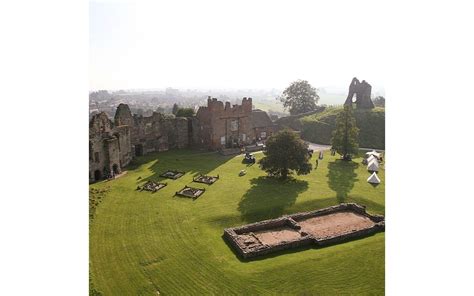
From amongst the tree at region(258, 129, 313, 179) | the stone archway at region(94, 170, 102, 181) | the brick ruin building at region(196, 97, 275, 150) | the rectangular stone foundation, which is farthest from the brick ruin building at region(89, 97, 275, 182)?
the rectangular stone foundation

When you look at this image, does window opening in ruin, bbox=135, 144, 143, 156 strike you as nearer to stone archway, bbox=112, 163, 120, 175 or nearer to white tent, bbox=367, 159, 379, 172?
stone archway, bbox=112, 163, 120, 175

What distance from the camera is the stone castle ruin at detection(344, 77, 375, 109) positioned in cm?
5253

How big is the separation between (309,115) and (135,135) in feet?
93.7

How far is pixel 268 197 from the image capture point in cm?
2356

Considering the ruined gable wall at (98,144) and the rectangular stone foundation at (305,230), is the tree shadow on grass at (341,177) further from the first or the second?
the ruined gable wall at (98,144)

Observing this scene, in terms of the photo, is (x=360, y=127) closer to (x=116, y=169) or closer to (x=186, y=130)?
(x=186, y=130)

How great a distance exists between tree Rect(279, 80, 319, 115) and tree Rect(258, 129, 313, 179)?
121 ft

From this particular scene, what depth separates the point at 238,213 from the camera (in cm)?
2117

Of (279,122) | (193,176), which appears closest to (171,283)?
(193,176)

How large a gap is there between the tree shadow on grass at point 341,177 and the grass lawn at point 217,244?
85mm

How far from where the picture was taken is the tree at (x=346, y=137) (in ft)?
113

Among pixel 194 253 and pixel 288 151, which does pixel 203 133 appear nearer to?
pixel 288 151

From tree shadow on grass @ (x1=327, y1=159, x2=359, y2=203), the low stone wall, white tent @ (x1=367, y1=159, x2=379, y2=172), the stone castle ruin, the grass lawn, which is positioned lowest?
the grass lawn

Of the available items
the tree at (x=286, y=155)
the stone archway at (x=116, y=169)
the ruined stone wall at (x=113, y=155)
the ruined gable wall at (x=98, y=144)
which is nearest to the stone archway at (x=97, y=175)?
the ruined gable wall at (x=98, y=144)
